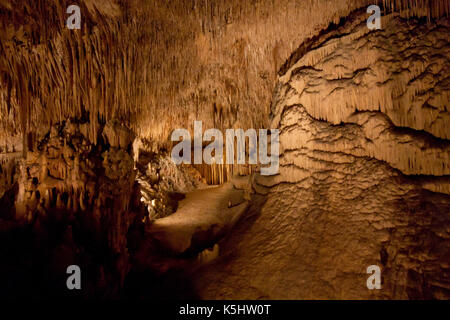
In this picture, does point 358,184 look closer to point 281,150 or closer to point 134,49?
point 281,150

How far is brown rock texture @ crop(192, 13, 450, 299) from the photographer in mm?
3385

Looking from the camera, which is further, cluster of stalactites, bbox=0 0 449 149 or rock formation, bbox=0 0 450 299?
cluster of stalactites, bbox=0 0 449 149

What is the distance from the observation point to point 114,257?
16.7ft

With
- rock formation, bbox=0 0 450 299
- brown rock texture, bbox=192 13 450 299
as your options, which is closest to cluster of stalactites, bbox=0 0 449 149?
rock formation, bbox=0 0 450 299

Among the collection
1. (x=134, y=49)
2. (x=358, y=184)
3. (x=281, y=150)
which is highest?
(x=134, y=49)

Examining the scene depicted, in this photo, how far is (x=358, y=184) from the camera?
412cm

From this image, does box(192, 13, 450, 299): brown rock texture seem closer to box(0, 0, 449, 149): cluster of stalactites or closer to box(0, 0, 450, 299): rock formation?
box(0, 0, 450, 299): rock formation

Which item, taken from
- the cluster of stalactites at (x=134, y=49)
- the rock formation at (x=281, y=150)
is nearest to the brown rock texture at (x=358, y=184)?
the rock formation at (x=281, y=150)

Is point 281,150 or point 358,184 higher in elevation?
point 281,150

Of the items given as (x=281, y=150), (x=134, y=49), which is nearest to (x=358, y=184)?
(x=281, y=150)

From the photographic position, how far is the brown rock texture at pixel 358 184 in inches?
133

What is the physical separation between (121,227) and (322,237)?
12.6 ft

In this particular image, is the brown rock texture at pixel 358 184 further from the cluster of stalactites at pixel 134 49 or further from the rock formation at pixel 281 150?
the cluster of stalactites at pixel 134 49
